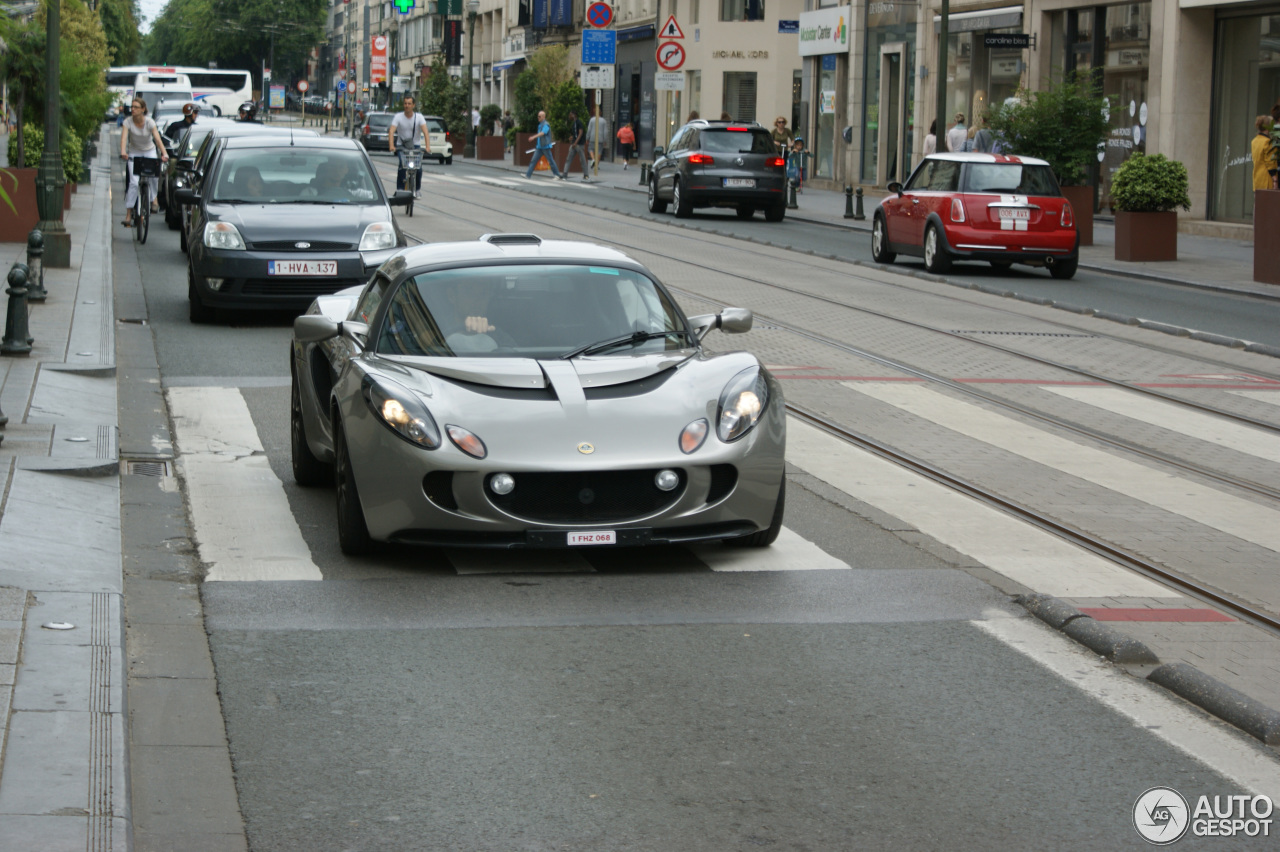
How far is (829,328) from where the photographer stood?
15734 mm

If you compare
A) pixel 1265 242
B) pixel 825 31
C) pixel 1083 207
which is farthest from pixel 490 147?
pixel 1265 242

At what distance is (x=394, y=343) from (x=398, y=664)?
2158 mm

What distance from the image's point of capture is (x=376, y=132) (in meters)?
65.6

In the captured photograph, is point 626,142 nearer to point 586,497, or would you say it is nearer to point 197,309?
point 197,309

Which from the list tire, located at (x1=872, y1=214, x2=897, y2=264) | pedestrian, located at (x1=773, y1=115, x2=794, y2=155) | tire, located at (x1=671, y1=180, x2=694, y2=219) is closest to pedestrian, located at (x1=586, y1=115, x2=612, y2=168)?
pedestrian, located at (x1=773, y1=115, x2=794, y2=155)

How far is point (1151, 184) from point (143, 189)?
43.0ft

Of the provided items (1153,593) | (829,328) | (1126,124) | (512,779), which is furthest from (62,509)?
(1126,124)

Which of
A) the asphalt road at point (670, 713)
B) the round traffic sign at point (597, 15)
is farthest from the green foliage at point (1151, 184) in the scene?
the round traffic sign at point (597, 15)

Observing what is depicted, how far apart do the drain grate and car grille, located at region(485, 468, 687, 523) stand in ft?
9.42

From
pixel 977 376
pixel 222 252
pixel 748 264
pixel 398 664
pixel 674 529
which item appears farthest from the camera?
pixel 748 264

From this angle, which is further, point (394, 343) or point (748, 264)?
point (748, 264)

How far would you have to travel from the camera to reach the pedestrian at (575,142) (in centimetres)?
5003

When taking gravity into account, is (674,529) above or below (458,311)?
below

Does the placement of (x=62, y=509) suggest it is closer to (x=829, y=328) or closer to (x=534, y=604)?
(x=534, y=604)
